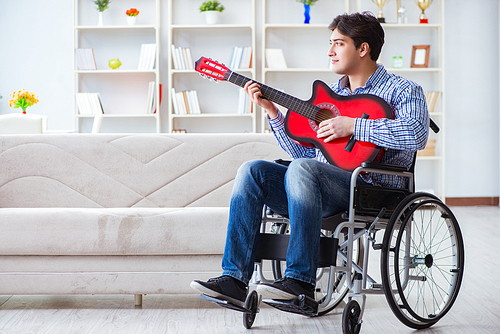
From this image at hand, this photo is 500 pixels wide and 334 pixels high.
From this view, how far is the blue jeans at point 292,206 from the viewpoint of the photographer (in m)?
1.50

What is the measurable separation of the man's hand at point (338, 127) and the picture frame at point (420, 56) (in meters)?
3.93

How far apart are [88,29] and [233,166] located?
3.52 meters

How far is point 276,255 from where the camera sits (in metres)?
1.60

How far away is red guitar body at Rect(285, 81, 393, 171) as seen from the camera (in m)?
1.67

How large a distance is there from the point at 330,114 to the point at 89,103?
3932 millimetres

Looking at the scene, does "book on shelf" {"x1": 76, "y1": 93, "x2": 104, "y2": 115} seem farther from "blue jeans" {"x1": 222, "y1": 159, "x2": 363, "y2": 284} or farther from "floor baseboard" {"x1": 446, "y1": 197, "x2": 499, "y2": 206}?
"blue jeans" {"x1": 222, "y1": 159, "x2": 363, "y2": 284}

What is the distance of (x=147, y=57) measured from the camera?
203 inches

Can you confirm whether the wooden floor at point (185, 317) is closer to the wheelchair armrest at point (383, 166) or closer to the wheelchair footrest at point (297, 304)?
the wheelchair footrest at point (297, 304)

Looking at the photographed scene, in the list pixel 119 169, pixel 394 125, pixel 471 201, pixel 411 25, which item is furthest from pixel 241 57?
pixel 394 125

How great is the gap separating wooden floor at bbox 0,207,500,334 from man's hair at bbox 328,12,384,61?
0.93 m

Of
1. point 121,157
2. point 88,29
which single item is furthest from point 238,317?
point 88,29

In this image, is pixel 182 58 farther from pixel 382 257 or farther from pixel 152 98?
pixel 382 257

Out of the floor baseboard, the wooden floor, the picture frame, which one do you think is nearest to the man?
the wooden floor

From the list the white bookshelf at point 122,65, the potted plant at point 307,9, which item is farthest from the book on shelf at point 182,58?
the potted plant at point 307,9
